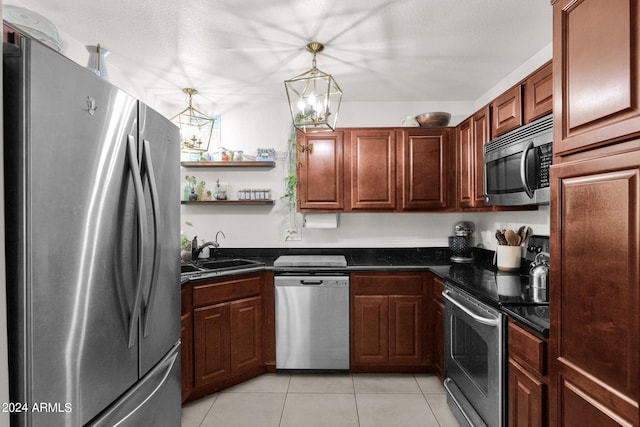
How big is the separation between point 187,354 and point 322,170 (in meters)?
1.82

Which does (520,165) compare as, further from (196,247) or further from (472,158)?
(196,247)

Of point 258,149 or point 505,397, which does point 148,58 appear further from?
point 505,397

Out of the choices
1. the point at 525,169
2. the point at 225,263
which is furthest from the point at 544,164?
the point at 225,263

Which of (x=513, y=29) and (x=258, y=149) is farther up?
(x=513, y=29)

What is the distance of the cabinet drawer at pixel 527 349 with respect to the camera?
1.41 m

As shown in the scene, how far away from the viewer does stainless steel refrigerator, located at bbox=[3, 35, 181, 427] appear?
2.83ft

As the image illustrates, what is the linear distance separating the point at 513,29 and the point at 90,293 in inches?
101

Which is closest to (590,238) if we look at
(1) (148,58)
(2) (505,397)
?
(2) (505,397)

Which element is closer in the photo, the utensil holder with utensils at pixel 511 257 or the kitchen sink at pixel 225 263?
the utensil holder with utensils at pixel 511 257

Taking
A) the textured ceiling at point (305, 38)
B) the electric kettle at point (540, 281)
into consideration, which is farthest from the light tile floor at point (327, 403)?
the textured ceiling at point (305, 38)

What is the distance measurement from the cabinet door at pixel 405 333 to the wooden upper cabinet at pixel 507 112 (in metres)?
1.46

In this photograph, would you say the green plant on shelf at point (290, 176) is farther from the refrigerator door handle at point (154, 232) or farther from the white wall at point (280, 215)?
the refrigerator door handle at point (154, 232)

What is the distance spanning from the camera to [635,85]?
3.16 feet

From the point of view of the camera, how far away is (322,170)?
315 cm
